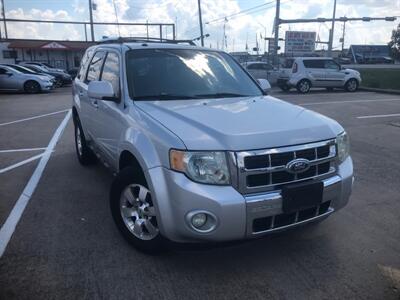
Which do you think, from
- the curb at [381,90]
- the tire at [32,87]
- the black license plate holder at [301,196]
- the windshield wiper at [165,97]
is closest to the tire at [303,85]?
the curb at [381,90]

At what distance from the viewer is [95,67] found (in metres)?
5.43

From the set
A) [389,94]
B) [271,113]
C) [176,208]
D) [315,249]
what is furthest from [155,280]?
[389,94]

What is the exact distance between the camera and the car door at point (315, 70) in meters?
19.5

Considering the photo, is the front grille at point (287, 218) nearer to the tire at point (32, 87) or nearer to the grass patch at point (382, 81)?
the grass patch at point (382, 81)

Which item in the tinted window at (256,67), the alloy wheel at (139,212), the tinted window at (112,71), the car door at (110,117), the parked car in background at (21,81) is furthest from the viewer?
A: the tinted window at (256,67)

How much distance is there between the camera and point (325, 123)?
3.46 meters

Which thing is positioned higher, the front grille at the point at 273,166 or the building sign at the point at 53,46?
the building sign at the point at 53,46

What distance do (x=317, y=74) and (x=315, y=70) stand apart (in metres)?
0.22

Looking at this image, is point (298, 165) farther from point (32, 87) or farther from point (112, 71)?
point (32, 87)

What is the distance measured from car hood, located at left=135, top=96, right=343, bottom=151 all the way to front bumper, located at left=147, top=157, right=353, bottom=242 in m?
0.31

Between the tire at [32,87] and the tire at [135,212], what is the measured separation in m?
19.0

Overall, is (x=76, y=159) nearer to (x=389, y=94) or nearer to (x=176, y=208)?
(x=176, y=208)

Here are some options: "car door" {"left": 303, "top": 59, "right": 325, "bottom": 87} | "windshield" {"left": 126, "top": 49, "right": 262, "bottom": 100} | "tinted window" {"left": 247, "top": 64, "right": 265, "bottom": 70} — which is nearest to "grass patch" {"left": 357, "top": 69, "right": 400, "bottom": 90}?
"car door" {"left": 303, "top": 59, "right": 325, "bottom": 87}

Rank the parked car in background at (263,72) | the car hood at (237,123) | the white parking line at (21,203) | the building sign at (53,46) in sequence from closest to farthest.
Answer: the car hood at (237,123)
the white parking line at (21,203)
the parked car in background at (263,72)
the building sign at (53,46)
